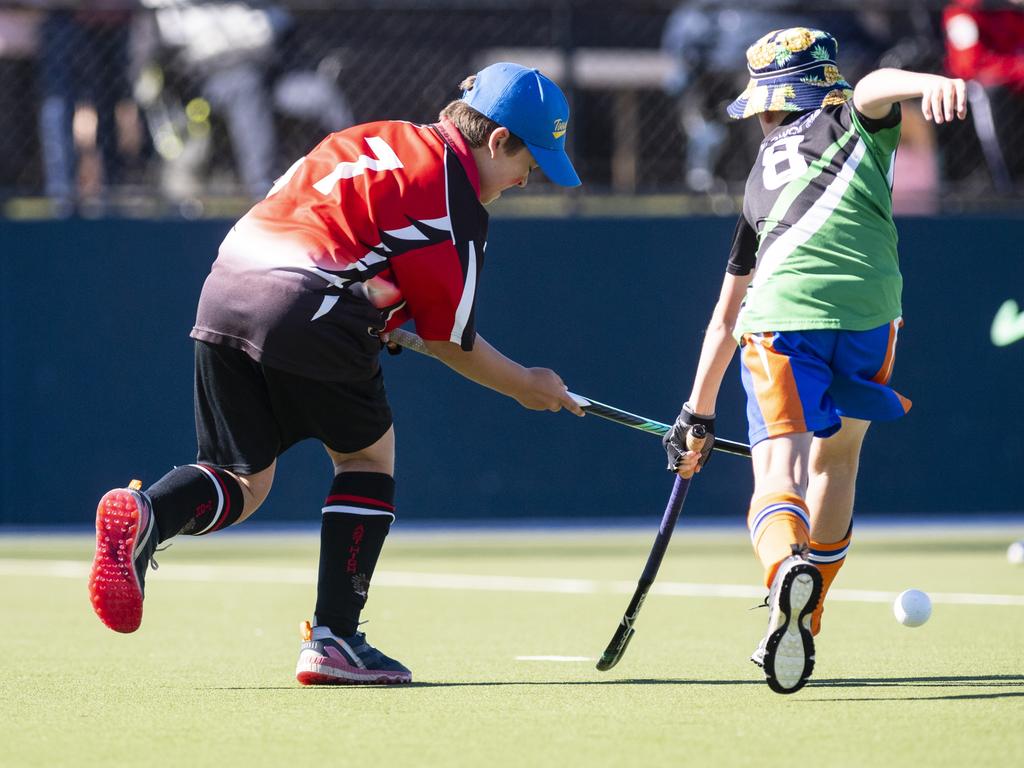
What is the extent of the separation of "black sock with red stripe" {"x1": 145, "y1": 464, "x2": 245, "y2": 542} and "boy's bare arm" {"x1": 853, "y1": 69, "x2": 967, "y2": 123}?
2033 mm

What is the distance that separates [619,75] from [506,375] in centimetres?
690

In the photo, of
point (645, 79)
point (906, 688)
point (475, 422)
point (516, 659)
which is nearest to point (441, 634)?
point (516, 659)

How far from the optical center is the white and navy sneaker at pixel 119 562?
4574 millimetres

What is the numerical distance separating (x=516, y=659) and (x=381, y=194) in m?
1.62

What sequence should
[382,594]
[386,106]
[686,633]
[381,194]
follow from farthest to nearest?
1. [386,106]
2. [382,594]
3. [686,633]
4. [381,194]

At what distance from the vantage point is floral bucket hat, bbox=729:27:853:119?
16.3 feet

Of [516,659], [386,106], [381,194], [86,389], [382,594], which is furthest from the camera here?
[386,106]

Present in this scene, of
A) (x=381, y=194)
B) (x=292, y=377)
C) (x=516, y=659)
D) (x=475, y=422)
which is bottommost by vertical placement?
(x=475, y=422)

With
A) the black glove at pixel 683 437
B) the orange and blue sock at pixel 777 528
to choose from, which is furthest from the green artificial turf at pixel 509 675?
the black glove at pixel 683 437

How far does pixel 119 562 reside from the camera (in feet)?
15.1

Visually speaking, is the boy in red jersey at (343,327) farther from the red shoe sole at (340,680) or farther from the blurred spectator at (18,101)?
the blurred spectator at (18,101)

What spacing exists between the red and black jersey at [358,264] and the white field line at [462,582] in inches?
116

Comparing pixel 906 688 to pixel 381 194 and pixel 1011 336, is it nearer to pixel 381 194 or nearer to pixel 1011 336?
pixel 381 194

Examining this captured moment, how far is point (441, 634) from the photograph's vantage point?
20.6ft
